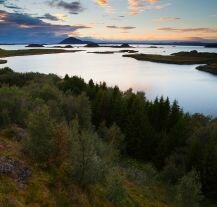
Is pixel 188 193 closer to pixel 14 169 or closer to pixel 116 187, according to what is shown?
pixel 116 187

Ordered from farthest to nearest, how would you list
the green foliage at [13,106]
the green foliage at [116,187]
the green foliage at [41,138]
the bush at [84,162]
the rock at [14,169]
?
the green foliage at [13,106] < the green foliage at [41,138] < the bush at [84,162] < the green foliage at [116,187] < the rock at [14,169]

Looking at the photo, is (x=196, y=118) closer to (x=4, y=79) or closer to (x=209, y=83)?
(x=4, y=79)

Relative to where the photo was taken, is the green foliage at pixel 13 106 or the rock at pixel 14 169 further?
the green foliage at pixel 13 106

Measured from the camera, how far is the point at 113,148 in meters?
50.8

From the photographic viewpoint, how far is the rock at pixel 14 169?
26719mm

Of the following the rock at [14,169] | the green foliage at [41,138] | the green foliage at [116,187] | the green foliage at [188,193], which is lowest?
the green foliage at [188,193]

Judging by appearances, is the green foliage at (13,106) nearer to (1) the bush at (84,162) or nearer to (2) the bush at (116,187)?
(1) the bush at (84,162)

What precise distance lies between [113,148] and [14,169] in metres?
24.9

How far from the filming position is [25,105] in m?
56.5

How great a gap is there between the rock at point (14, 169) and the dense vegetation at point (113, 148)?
1.94 metres

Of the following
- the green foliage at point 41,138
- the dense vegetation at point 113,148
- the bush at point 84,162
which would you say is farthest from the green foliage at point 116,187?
the green foliage at point 41,138

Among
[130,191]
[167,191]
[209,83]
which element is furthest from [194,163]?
[209,83]

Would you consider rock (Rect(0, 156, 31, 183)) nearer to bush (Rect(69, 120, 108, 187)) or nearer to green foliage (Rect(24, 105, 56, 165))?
green foliage (Rect(24, 105, 56, 165))

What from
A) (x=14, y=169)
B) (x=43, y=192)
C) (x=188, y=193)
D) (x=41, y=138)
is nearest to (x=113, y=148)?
(x=188, y=193)
